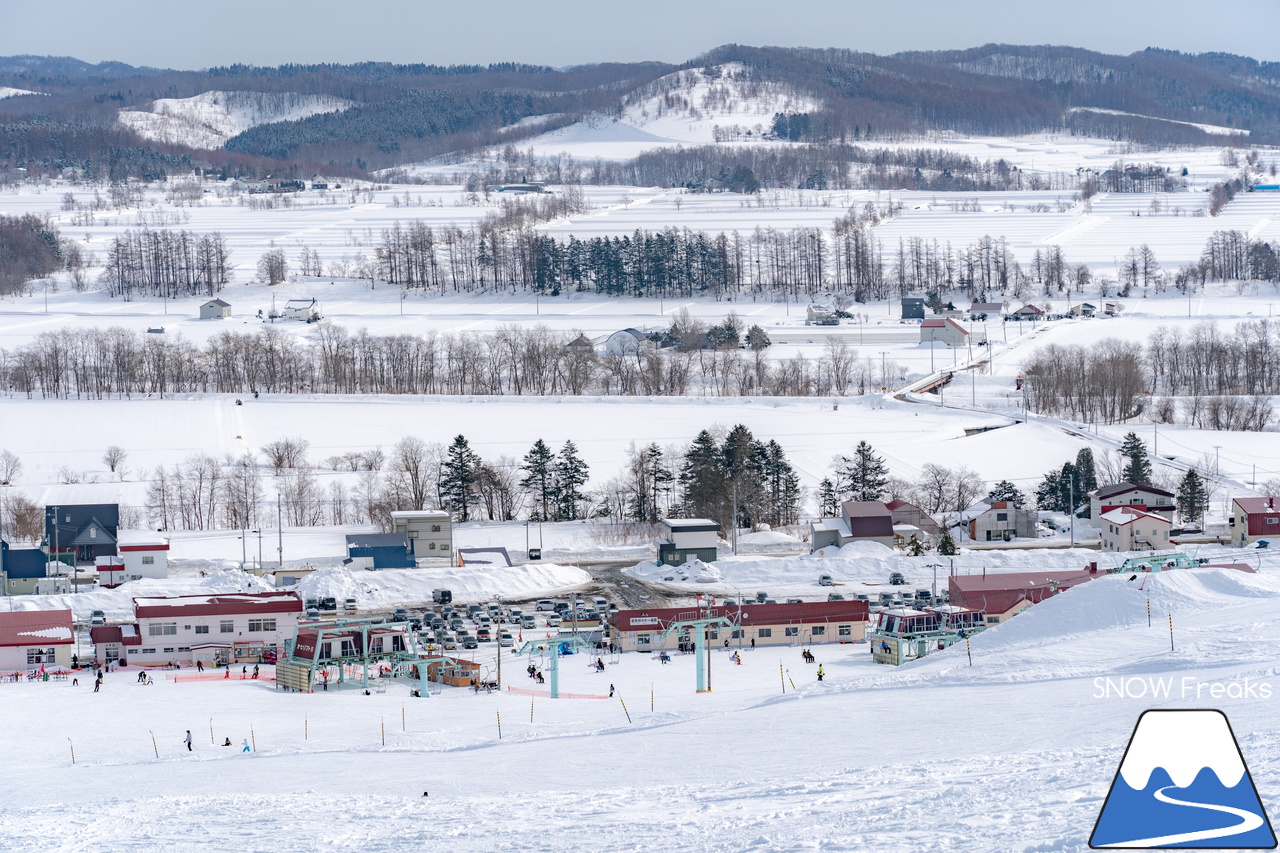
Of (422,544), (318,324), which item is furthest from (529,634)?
(318,324)

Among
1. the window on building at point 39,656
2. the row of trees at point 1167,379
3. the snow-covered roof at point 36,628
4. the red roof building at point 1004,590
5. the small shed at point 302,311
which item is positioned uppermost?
the small shed at point 302,311

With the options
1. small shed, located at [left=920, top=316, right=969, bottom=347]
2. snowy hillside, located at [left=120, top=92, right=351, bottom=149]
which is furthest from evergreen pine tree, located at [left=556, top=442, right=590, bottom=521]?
snowy hillside, located at [left=120, top=92, right=351, bottom=149]

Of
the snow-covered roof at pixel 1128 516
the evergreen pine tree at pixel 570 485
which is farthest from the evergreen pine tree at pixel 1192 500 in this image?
the evergreen pine tree at pixel 570 485

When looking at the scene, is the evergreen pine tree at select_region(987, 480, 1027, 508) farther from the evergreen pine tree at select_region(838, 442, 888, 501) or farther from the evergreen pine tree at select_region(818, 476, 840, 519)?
the evergreen pine tree at select_region(818, 476, 840, 519)

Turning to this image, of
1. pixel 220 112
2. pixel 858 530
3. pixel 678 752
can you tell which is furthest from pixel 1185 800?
pixel 220 112

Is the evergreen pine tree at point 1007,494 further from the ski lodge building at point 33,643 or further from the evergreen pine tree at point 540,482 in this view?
the ski lodge building at point 33,643

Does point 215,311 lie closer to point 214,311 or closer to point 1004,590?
point 214,311
